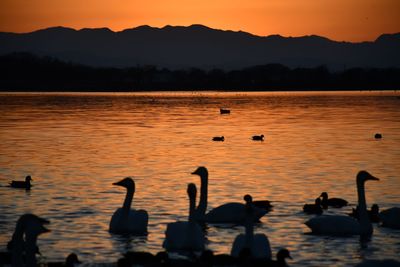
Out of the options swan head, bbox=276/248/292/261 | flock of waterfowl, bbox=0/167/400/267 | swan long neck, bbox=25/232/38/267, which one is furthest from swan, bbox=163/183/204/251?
swan long neck, bbox=25/232/38/267

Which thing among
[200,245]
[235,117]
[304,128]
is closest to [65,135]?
[304,128]

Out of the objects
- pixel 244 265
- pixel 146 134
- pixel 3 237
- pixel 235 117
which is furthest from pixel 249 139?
pixel 244 265

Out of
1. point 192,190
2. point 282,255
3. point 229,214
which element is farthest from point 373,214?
point 282,255

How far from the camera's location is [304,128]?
48938 millimetres

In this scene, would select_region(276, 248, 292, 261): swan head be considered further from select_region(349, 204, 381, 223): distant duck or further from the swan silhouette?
select_region(349, 204, 381, 223): distant duck

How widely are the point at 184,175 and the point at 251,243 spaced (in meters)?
12.4

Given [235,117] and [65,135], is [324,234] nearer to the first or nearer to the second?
[65,135]

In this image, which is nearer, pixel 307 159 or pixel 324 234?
pixel 324 234

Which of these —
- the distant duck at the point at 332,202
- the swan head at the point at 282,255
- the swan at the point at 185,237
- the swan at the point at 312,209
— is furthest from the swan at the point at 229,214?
the swan head at the point at 282,255

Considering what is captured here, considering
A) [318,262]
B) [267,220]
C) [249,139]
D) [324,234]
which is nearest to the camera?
[318,262]

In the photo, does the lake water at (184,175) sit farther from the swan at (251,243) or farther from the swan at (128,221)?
the swan at (251,243)

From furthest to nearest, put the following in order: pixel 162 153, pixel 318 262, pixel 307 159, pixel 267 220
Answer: pixel 162 153 < pixel 307 159 < pixel 267 220 < pixel 318 262

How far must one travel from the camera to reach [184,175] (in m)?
26.2

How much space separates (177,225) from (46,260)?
2.45 metres
